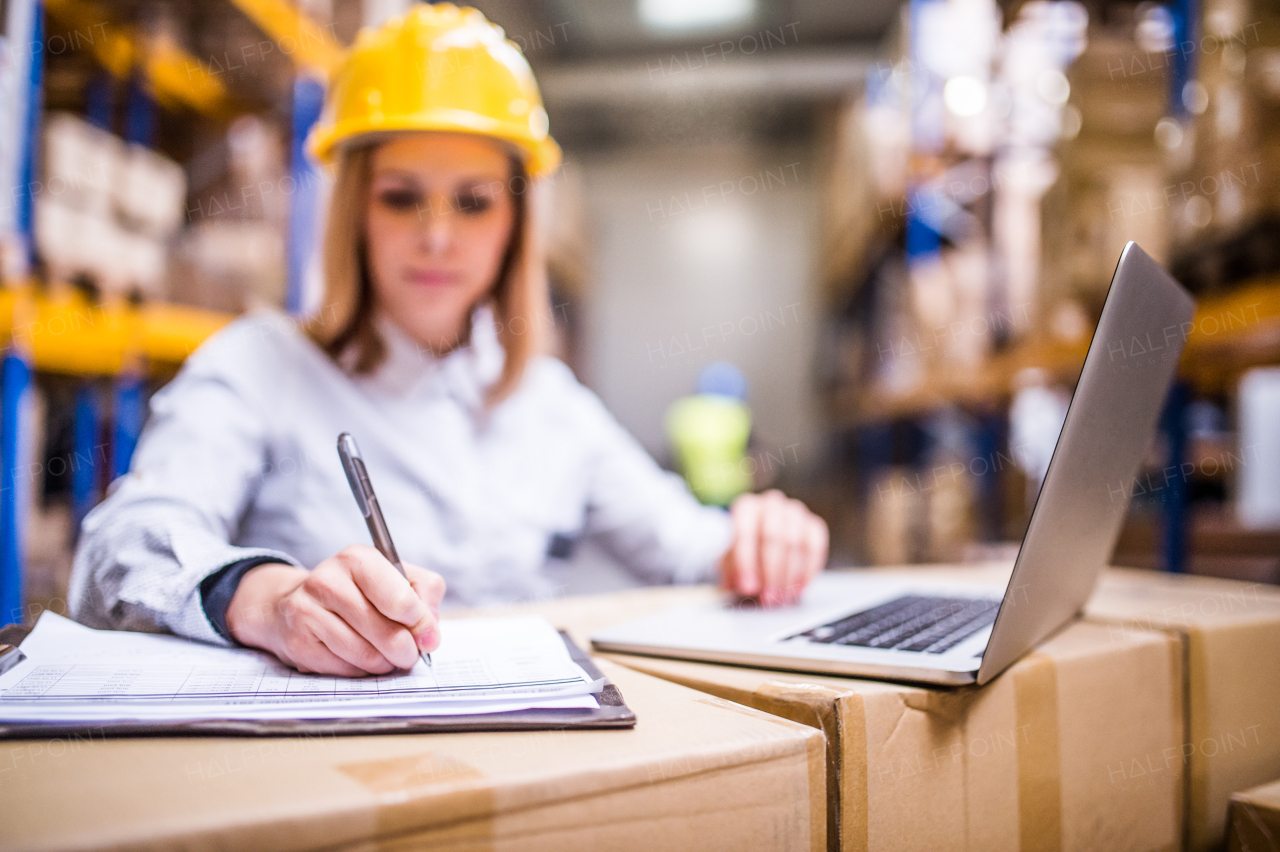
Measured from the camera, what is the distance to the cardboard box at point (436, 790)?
29cm

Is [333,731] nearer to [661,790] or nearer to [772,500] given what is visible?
[661,790]

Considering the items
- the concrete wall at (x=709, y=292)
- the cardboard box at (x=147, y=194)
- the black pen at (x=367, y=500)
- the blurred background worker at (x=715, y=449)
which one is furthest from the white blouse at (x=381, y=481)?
the concrete wall at (x=709, y=292)

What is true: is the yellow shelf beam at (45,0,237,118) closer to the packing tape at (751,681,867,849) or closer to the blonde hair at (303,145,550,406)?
the blonde hair at (303,145,550,406)

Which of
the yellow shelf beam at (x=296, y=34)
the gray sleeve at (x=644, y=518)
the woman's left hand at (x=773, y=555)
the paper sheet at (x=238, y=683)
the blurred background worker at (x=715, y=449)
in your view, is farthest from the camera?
the blurred background worker at (x=715, y=449)

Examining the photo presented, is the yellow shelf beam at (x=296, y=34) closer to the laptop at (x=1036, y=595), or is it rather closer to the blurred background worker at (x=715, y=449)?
the laptop at (x=1036, y=595)

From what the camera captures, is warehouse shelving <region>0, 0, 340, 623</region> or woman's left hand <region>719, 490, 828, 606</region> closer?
woman's left hand <region>719, 490, 828, 606</region>

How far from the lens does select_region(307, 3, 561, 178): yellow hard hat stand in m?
0.99

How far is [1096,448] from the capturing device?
1.69 ft

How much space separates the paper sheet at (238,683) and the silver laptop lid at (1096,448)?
0.27 metres

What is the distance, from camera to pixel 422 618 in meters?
0.47

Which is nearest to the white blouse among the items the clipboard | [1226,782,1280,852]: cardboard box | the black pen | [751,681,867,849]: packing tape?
the black pen

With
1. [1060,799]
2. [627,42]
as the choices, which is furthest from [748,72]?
[1060,799]

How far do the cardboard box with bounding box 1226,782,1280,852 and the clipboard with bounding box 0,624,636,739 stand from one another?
16.6 inches

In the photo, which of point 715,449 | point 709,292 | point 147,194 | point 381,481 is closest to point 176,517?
point 381,481
